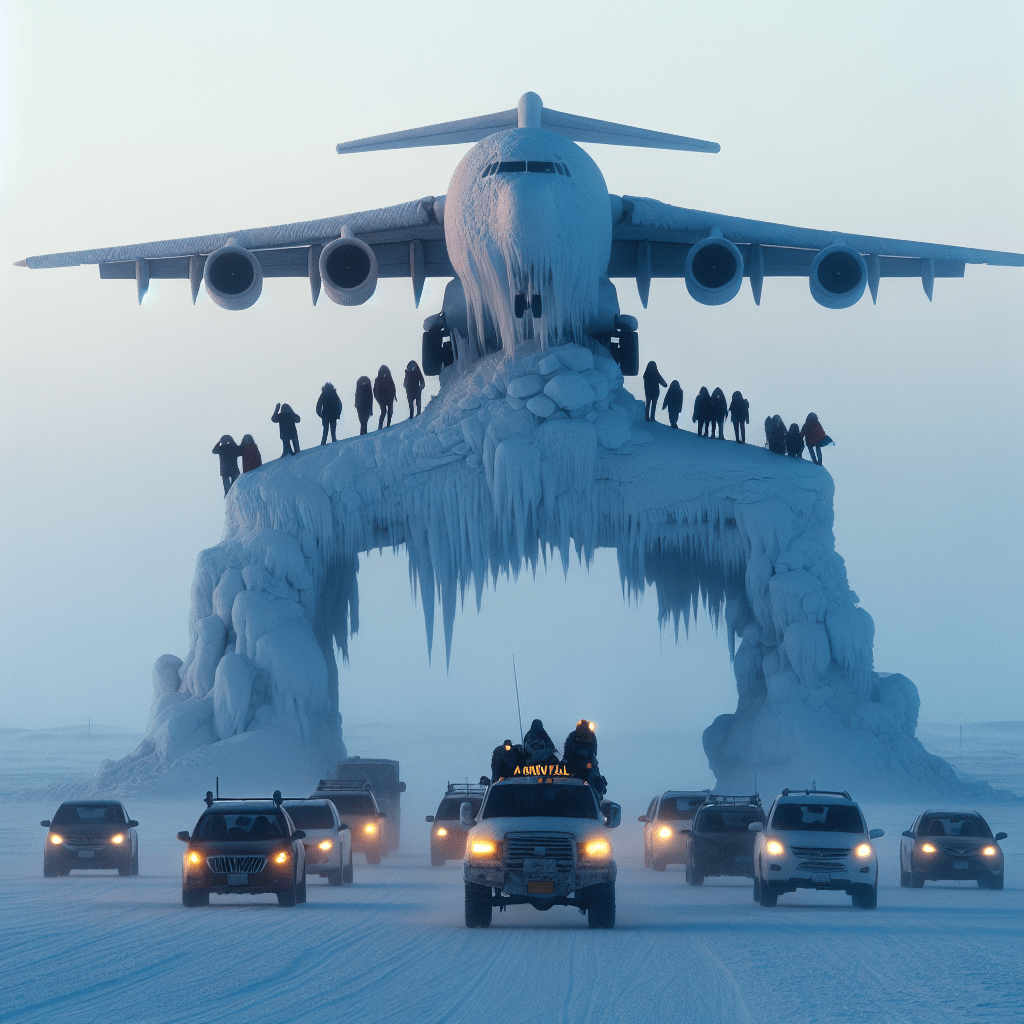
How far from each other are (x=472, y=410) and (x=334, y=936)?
22.2m

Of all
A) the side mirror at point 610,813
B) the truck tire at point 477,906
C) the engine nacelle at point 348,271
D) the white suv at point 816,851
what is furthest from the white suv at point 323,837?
the engine nacelle at point 348,271

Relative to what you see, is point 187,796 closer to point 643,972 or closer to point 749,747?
point 749,747

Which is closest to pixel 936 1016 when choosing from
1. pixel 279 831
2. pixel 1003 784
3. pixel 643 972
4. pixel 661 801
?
pixel 643 972

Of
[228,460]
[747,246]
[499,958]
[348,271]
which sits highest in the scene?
[747,246]

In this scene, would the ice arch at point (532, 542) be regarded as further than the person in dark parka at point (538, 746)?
Yes

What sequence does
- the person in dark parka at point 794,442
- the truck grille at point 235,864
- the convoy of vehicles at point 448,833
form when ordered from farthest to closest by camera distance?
the person in dark parka at point 794,442 → the convoy of vehicles at point 448,833 → the truck grille at point 235,864

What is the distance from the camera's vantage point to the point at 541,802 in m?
17.1

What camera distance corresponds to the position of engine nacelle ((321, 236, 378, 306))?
36.3 m

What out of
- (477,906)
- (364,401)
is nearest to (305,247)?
(364,401)

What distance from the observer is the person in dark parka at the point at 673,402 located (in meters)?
38.8

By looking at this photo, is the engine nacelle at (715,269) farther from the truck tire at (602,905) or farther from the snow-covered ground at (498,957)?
the truck tire at (602,905)

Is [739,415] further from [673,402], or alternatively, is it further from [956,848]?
[956,848]

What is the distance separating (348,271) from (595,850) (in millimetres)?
22278

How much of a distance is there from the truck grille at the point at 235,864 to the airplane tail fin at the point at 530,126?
89.5ft
